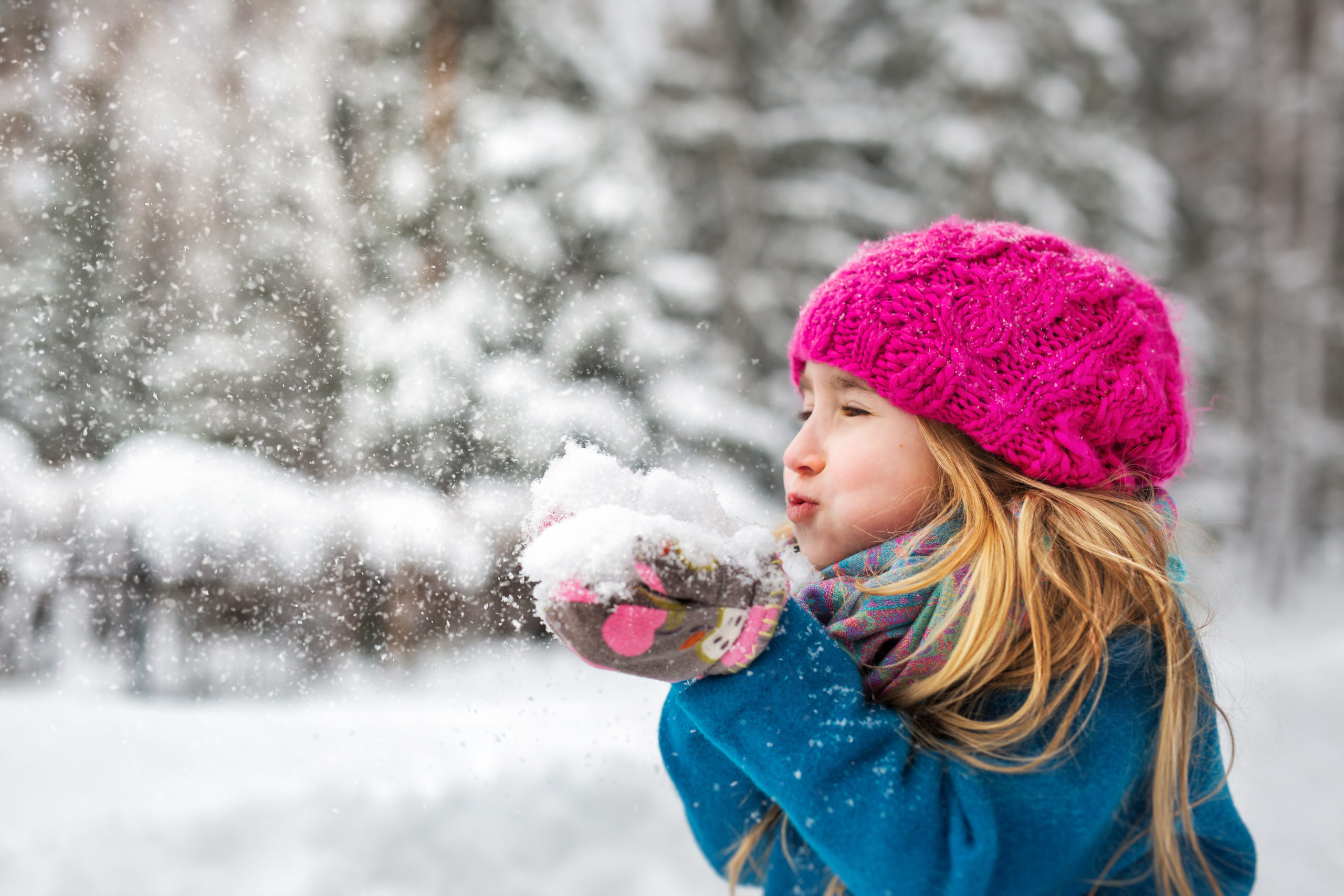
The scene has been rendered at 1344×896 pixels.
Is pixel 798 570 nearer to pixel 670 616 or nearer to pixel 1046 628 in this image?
pixel 1046 628

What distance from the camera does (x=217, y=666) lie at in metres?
2.60

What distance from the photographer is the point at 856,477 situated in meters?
1.26

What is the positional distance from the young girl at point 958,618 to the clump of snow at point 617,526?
0.01m

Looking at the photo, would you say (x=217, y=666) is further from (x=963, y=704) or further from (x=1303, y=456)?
(x=1303, y=456)

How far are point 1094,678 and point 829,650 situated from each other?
39cm

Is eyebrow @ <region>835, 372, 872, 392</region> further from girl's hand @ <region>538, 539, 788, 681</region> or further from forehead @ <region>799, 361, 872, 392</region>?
girl's hand @ <region>538, 539, 788, 681</region>

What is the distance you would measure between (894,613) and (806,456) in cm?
29

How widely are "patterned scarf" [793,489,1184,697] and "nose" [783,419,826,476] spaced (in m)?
0.16

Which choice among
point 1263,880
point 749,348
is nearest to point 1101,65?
point 749,348

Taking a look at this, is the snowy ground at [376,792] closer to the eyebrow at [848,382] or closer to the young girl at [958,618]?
the young girl at [958,618]

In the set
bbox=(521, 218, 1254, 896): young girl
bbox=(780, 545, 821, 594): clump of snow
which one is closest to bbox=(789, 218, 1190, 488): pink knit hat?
bbox=(521, 218, 1254, 896): young girl

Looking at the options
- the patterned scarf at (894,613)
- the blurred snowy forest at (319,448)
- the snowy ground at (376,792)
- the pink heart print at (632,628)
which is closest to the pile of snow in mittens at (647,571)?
the pink heart print at (632,628)

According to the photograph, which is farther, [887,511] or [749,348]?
[749,348]

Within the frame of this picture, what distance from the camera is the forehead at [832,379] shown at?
4.32ft
